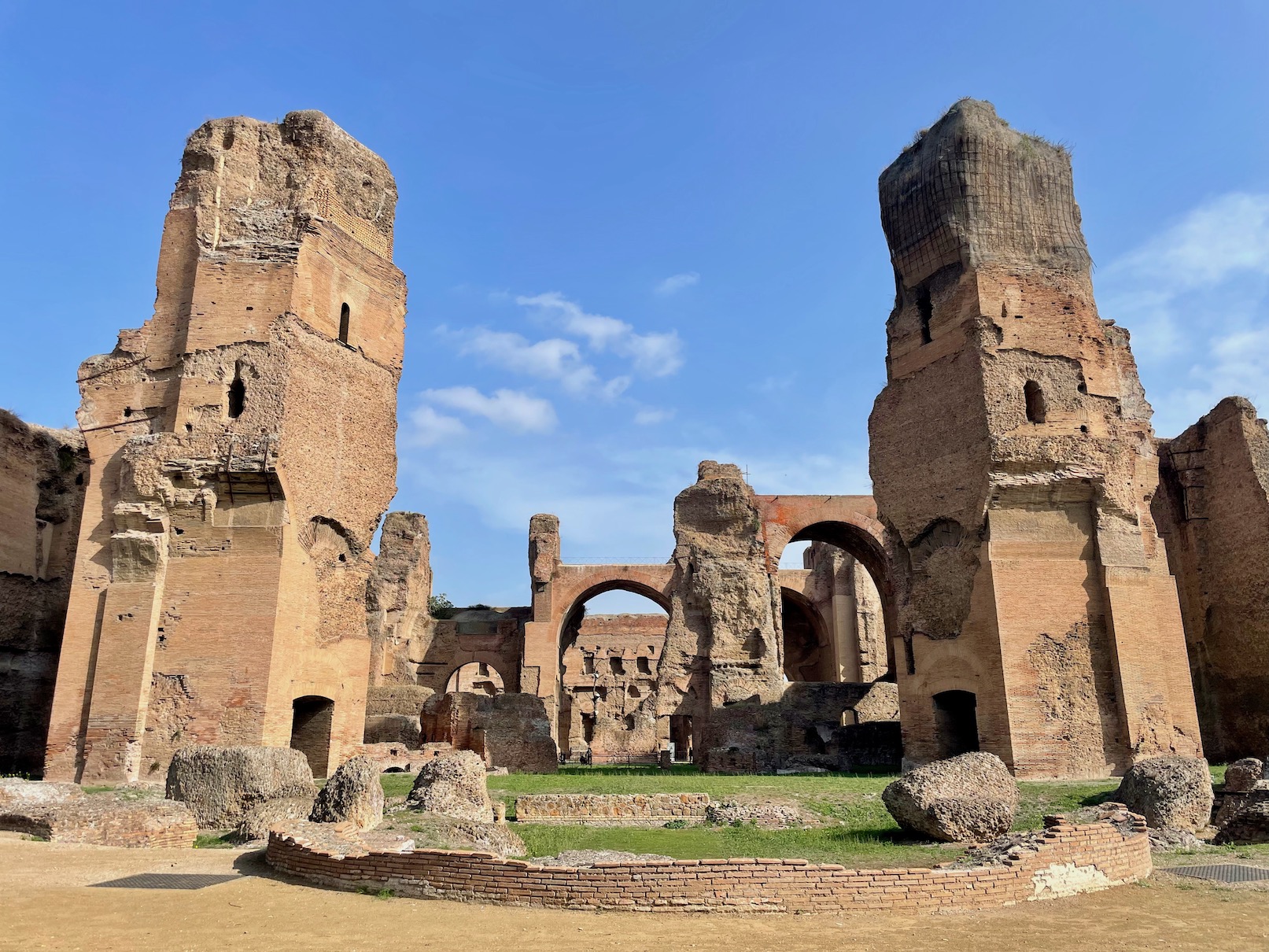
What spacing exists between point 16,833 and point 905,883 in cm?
744

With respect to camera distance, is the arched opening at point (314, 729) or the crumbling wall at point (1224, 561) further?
the crumbling wall at point (1224, 561)

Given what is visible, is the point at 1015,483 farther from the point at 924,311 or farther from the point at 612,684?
the point at 612,684

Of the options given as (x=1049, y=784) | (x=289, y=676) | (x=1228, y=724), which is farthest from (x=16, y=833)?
(x=1228, y=724)

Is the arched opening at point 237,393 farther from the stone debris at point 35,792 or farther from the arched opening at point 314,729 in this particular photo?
the stone debris at point 35,792

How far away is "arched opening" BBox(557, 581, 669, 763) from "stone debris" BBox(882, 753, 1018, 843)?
63.6 feet

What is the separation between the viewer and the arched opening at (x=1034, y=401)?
13.9 meters

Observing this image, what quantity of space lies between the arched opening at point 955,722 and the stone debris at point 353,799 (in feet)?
28.1

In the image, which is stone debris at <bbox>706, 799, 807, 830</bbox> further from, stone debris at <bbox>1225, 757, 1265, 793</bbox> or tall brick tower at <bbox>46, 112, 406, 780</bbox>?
tall brick tower at <bbox>46, 112, 406, 780</bbox>

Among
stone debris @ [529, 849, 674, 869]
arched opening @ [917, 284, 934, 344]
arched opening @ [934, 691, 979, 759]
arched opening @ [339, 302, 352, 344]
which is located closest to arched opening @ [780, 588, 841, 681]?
arched opening @ [934, 691, 979, 759]

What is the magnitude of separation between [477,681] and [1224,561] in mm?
23438

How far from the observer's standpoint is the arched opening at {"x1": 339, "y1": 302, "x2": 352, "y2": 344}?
14.3 meters

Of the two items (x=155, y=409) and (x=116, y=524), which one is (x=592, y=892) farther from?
(x=155, y=409)

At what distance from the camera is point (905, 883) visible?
5270 millimetres

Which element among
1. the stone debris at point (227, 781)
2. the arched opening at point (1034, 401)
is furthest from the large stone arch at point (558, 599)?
the stone debris at point (227, 781)
